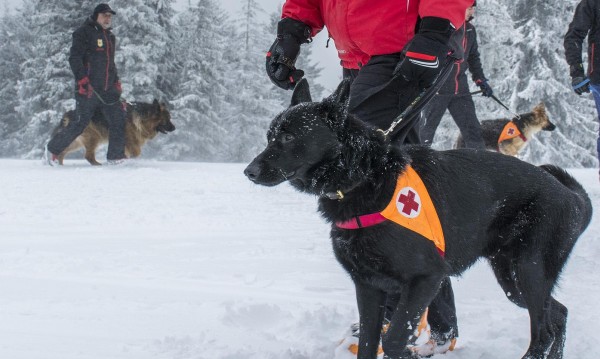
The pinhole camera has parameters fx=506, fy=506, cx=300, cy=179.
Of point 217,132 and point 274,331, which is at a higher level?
point 274,331

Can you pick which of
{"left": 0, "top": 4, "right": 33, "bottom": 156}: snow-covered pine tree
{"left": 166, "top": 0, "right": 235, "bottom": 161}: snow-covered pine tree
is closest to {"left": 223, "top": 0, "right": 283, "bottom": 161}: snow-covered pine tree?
{"left": 166, "top": 0, "right": 235, "bottom": 161}: snow-covered pine tree

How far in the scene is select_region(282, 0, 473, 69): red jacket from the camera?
8.00 feet

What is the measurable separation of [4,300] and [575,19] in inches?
257

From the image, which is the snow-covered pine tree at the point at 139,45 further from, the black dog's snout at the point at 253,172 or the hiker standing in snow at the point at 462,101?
the black dog's snout at the point at 253,172

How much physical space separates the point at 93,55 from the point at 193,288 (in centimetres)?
707

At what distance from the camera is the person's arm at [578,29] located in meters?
5.93

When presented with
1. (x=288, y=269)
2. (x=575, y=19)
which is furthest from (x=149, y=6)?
(x=288, y=269)

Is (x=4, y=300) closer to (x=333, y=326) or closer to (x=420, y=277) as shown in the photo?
(x=333, y=326)

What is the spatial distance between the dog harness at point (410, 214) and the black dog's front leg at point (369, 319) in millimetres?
339

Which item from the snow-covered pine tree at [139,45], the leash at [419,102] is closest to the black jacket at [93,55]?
the leash at [419,102]

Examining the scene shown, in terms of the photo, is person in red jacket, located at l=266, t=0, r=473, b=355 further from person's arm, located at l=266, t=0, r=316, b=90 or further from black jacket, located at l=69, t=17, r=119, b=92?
black jacket, located at l=69, t=17, r=119, b=92

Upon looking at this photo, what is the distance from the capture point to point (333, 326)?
283 centimetres

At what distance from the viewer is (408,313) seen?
6.92 feet

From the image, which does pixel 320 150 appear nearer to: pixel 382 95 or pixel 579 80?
pixel 382 95
